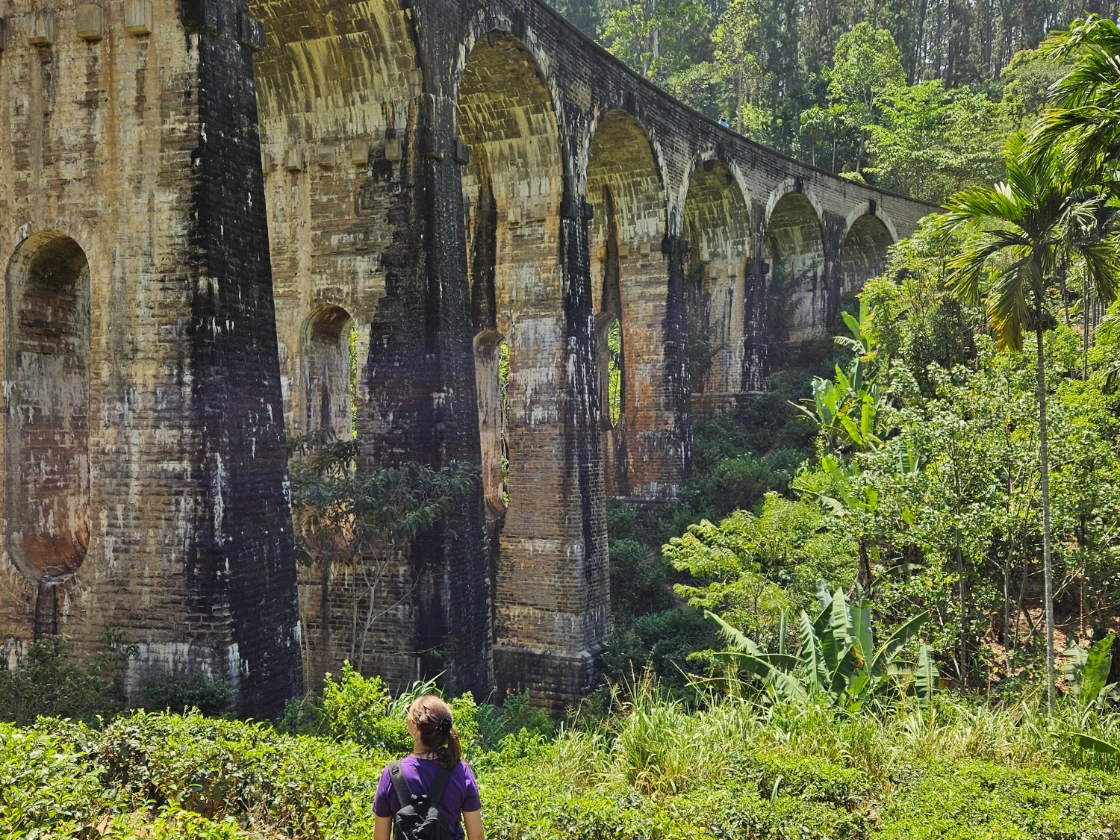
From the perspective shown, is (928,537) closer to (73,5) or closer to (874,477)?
(874,477)

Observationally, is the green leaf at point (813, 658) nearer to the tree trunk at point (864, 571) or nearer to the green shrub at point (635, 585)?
the tree trunk at point (864, 571)

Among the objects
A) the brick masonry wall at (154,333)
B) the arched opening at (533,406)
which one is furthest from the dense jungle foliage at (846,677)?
the arched opening at (533,406)

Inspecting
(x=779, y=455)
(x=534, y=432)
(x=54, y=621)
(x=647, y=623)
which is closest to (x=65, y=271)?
(x=54, y=621)

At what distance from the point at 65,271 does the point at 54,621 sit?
2.97m

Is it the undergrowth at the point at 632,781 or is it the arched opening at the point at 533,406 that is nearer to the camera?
the undergrowth at the point at 632,781

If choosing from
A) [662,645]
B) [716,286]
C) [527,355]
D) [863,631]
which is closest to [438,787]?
[863,631]

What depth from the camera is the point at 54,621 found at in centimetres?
816

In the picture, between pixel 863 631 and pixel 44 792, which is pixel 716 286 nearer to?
pixel 863 631

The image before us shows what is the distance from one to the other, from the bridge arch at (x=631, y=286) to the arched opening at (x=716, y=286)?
3.91 metres

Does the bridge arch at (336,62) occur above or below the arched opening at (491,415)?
above

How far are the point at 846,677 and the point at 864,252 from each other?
25763 millimetres

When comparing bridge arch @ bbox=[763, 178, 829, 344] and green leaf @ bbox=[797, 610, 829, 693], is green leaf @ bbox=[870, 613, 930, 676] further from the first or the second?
bridge arch @ bbox=[763, 178, 829, 344]

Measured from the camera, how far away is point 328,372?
12.3 metres

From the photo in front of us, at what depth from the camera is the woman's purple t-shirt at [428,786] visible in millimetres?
3924
